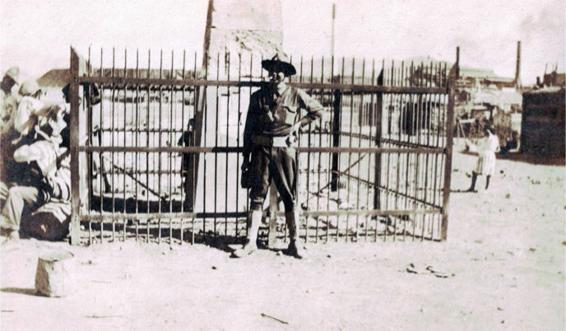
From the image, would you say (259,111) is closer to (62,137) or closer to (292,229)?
(292,229)

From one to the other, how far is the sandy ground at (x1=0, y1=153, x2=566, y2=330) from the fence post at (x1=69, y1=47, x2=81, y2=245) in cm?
26

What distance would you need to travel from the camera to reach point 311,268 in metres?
6.62

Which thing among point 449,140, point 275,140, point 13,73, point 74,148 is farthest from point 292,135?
point 13,73

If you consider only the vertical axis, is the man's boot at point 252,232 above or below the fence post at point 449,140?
below

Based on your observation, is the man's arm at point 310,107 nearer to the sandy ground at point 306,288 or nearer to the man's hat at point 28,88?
the sandy ground at point 306,288

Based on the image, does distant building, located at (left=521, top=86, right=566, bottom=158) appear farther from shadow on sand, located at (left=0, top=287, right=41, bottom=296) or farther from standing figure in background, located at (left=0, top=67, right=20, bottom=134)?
shadow on sand, located at (left=0, top=287, right=41, bottom=296)

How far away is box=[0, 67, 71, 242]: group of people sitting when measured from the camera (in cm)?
720

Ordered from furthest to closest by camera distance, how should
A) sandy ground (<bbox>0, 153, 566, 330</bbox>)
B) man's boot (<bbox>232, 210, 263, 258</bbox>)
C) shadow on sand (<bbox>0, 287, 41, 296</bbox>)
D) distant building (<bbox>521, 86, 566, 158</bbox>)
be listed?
distant building (<bbox>521, 86, 566, 158</bbox>)
man's boot (<bbox>232, 210, 263, 258</bbox>)
shadow on sand (<bbox>0, 287, 41, 296</bbox>)
sandy ground (<bbox>0, 153, 566, 330</bbox>)

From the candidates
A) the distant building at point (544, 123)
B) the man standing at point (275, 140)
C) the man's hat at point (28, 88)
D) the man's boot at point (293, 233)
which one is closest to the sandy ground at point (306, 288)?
the man's boot at point (293, 233)

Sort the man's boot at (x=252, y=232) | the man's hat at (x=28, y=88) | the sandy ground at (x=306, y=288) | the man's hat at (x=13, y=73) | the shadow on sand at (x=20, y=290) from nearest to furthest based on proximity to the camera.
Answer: the sandy ground at (x=306, y=288), the shadow on sand at (x=20, y=290), the man's boot at (x=252, y=232), the man's hat at (x=28, y=88), the man's hat at (x=13, y=73)

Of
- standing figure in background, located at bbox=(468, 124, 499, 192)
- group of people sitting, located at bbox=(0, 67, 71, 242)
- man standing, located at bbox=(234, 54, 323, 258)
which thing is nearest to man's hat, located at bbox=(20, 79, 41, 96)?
group of people sitting, located at bbox=(0, 67, 71, 242)

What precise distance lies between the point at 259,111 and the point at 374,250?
2367 millimetres

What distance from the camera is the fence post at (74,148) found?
22.6 ft

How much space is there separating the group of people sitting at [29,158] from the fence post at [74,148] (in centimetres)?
32
